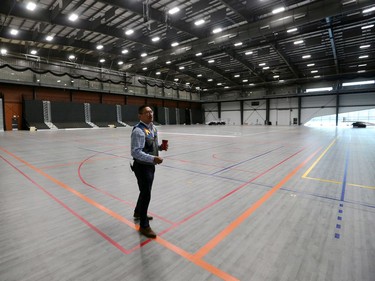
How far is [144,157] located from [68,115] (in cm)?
3274

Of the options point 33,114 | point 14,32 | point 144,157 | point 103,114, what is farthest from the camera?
point 103,114

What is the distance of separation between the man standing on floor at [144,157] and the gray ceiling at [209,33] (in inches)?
598

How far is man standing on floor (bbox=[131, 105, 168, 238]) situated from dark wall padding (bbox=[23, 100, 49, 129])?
2977 centimetres

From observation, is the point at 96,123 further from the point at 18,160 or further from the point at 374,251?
the point at 374,251

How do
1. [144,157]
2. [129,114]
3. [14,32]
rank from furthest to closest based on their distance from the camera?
[129,114], [14,32], [144,157]

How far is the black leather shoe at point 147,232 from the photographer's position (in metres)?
2.86

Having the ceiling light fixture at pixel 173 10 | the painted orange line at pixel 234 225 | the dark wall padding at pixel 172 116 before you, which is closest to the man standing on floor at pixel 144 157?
the painted orange line at pixel 234 225

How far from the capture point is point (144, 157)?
277 cm

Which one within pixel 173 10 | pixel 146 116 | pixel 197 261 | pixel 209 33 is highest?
pixel 209 33

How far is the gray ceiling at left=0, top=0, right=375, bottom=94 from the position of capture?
16297 mm

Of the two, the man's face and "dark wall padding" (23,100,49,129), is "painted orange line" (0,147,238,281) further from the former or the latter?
"dark wall padding" (23,100,49,129)

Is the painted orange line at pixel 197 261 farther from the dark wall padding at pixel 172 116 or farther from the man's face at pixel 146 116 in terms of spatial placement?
the dark wall padding at pixel 172 116

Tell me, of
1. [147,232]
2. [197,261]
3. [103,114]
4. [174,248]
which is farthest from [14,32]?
[197,261]

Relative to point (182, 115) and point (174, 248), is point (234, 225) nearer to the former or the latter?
point (174, 248)
